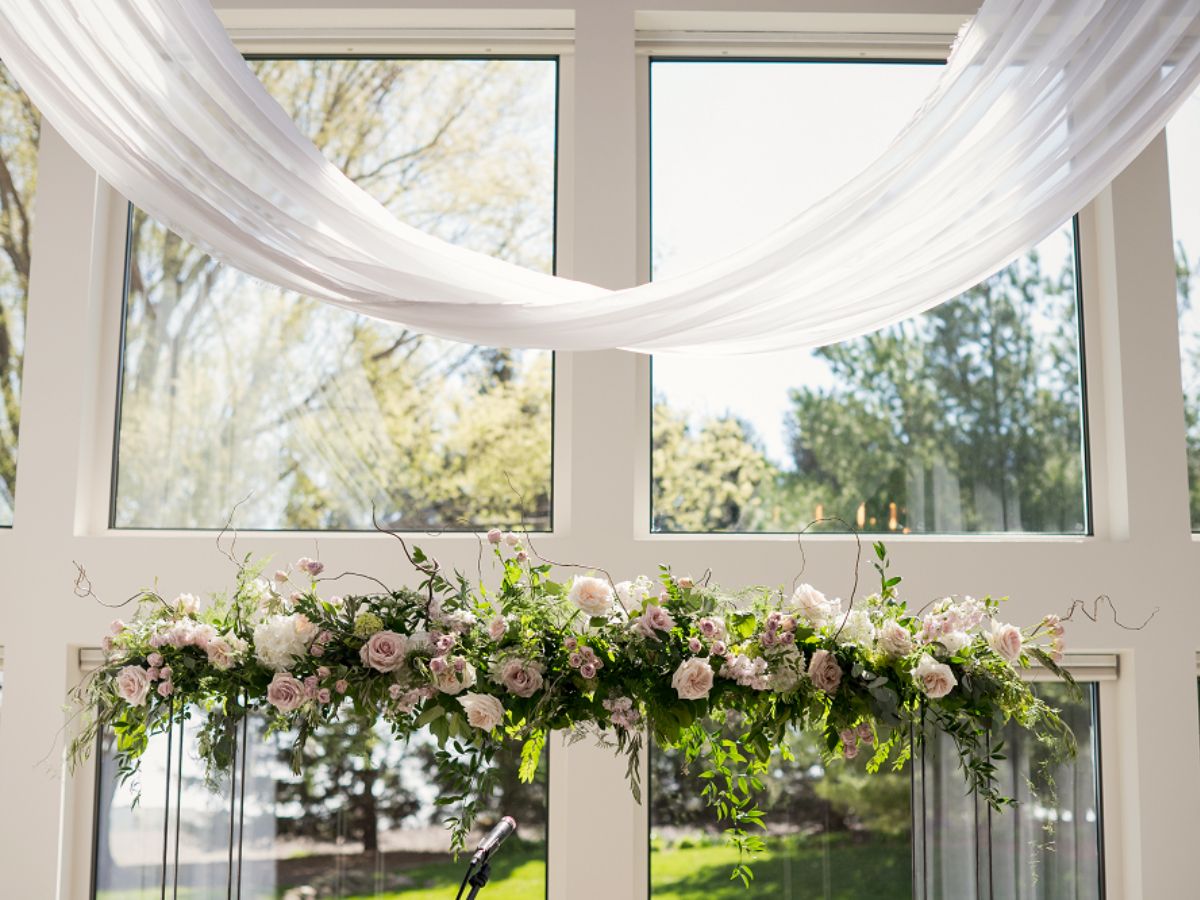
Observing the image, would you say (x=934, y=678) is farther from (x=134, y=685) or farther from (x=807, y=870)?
(x=134, y=685)

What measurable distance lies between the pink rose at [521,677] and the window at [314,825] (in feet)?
3.11

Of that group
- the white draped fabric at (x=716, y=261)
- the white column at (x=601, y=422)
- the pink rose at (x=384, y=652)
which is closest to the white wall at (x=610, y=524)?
the white column at (x=601, y=422)

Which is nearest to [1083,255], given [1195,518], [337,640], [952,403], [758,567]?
[952,403]

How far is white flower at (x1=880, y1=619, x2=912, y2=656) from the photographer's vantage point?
186cm

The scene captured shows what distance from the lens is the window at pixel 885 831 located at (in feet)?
8.71

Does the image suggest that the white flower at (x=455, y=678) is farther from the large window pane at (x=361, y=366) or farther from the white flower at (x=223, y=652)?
the large window pane at (x=361, y=366)

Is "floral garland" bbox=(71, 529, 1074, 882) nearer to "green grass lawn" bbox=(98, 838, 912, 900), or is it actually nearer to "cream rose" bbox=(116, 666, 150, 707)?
"cream rose" bbox=(116, 666, 150, 707)

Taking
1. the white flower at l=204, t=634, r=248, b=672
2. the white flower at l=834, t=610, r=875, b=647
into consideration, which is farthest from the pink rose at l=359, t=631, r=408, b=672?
the white flower at l=834, t=610, r=875, b=647

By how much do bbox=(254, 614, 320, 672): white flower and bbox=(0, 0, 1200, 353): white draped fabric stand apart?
0.66m

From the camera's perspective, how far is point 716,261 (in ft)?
7.02

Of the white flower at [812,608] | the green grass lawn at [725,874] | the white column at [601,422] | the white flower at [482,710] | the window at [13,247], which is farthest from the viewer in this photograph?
the window at [13,247]

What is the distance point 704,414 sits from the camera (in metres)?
2.88

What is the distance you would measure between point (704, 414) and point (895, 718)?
117 centimetres

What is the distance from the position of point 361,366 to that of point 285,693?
1.25 meters
